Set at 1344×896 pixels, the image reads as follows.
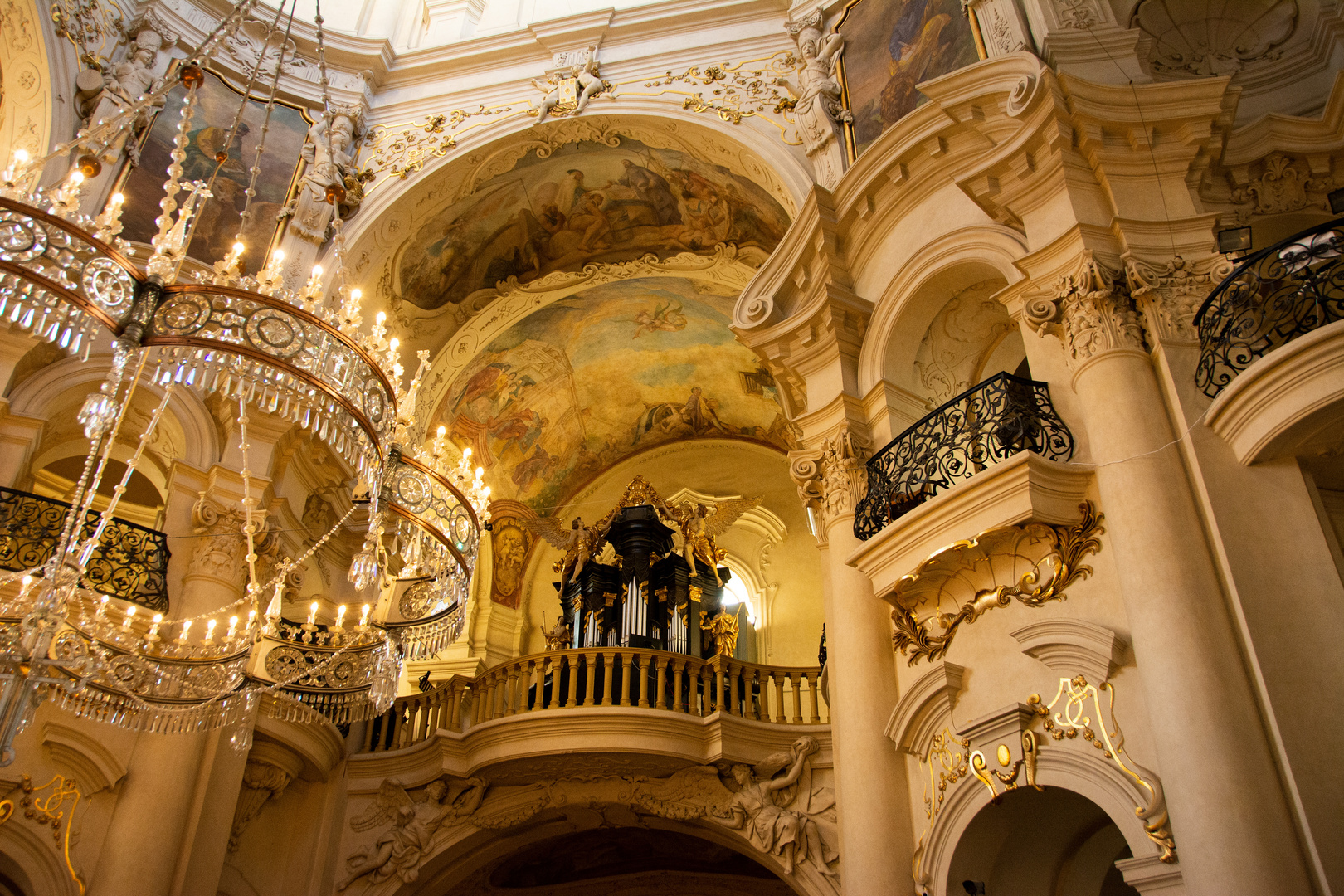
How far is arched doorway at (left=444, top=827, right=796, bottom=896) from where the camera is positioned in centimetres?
1236

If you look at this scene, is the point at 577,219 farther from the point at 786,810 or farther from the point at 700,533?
the point at 786,810

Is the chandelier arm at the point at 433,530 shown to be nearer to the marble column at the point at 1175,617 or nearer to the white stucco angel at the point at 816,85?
the marble column at the point at 1175,617

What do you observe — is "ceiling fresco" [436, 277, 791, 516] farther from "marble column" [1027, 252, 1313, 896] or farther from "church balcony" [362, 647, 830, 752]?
"marble column" [1027, 252, 1313, 896]

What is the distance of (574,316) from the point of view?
1438 cm

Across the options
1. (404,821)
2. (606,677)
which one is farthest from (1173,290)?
(404,821)

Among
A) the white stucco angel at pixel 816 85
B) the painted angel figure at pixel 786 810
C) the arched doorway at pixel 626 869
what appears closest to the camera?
the painted angel figure at pixel 786 810

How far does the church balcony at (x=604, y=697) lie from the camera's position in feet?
34.2

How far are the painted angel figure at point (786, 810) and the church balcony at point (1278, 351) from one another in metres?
5.26

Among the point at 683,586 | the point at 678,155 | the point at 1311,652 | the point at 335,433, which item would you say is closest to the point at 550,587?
the point at 683,586

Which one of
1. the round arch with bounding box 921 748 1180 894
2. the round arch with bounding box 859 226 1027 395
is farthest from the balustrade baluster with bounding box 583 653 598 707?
the round arch with bounding box 921 748 1180 894

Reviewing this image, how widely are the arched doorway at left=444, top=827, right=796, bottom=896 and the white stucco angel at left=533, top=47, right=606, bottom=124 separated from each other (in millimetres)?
8050

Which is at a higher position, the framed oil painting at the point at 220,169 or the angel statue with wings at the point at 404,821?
the framed oil painting at the point at 220,169

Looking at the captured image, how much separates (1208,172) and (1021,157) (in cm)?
131

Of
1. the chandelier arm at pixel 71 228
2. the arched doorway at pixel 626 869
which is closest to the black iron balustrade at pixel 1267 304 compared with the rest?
the chandelier arm at pixel 71 228
